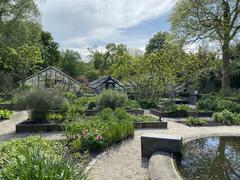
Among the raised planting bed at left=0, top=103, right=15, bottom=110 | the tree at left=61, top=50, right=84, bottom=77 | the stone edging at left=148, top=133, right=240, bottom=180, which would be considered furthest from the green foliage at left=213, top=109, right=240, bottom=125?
the tree at left=61, top=50, right=84, bottom=77

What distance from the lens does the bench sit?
6.89 m

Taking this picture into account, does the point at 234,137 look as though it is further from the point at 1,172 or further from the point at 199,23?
the point at 199,23

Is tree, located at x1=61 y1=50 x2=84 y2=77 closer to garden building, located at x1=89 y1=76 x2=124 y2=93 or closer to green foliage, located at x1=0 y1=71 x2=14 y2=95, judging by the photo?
garden building, located at x1=89 y1=76 x2=124 y2=93

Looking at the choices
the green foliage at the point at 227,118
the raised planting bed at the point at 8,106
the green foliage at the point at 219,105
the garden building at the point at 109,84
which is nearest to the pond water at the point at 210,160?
the green foliage at the point at 227,118

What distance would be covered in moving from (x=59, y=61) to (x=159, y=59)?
3220 cm

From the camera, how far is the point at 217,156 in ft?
23.5

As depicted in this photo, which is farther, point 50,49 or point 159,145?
point 50,49

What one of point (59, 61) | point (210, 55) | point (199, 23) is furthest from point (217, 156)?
point (59, 61)

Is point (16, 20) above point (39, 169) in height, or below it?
above

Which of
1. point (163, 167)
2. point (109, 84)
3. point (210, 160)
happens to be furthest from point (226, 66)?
point (163, 167)

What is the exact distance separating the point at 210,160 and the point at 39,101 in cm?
686

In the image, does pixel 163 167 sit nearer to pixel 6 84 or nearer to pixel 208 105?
pixel 208 105

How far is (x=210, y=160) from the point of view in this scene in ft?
22.3

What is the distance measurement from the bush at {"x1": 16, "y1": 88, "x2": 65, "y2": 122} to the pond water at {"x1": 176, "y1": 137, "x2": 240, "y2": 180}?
18.3ft
